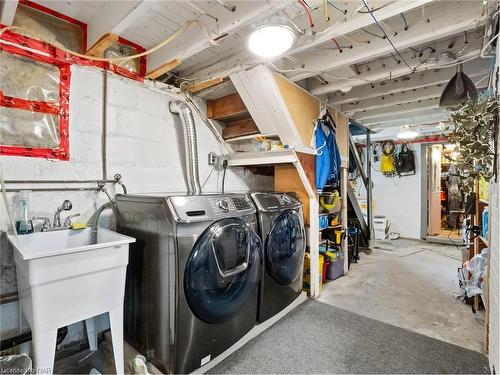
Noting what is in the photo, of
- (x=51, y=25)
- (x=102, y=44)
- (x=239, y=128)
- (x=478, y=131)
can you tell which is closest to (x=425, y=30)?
(x=478, y=131)

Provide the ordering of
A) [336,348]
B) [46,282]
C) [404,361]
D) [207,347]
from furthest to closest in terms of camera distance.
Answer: [336,348] → [404,361] → [207,347] → [46,282]

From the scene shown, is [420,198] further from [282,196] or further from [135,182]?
[135,182]

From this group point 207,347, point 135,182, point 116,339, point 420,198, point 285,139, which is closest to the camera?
point 116,339

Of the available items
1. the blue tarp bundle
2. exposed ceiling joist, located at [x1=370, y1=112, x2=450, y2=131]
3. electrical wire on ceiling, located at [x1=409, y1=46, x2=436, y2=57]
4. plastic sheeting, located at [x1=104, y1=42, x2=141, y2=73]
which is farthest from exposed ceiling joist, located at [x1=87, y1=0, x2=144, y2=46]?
exposed ceiling joist, located at [x1=370, y1=112, x2=450, y2=131]

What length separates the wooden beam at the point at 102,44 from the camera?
1722 mm

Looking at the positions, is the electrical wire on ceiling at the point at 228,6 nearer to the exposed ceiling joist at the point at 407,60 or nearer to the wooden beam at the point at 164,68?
the wooden beam at the point at 164,68

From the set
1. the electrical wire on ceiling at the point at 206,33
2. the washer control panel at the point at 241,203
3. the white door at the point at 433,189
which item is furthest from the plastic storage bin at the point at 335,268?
the white door at the point at 433,189

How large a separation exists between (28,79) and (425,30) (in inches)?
105

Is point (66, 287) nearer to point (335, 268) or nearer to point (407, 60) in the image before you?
point (335, 268)

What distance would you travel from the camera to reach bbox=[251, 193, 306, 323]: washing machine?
2068 mm

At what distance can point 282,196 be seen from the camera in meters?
2.44

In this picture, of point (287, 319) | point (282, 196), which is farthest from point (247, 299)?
point (282, 196)

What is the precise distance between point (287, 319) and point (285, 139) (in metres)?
1.68

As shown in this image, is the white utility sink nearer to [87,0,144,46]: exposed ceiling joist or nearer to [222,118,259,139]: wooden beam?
[87,0,144,46]: exposed ceiling joist
